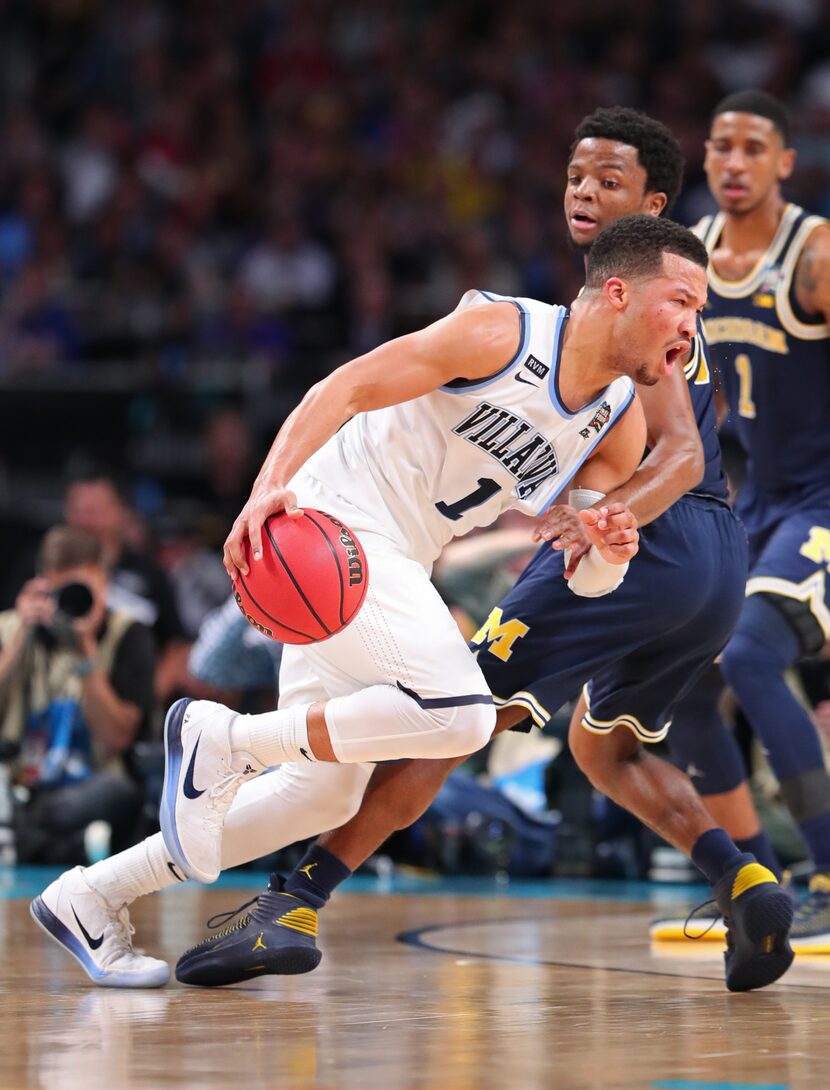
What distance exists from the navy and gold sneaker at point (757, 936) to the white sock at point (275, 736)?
1091mm

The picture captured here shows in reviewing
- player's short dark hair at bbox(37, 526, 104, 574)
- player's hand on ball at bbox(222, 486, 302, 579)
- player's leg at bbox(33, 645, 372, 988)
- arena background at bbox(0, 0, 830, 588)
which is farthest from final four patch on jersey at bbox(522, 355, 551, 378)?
arena background at bbox(0, 0, 830, 588)

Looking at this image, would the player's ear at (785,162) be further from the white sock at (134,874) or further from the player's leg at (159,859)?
the white sock at (134,874)

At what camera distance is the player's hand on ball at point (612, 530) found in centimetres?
389

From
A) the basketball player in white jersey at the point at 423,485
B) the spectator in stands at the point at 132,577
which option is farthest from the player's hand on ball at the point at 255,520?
the spectator in stands at the point at 132,577

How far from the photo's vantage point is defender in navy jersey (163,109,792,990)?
4.18 metres

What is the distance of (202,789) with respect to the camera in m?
3.99

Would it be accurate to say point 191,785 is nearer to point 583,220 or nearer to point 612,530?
point 612,530

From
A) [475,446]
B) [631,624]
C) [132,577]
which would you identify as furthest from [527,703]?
[132,577]

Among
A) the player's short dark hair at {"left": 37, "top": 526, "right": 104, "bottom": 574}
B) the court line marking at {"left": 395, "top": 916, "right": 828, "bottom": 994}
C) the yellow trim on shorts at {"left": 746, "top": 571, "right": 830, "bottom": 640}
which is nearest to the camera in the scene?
the court line marking at {"left": 395, "top": 916, "right": 828, "bottom": 994}

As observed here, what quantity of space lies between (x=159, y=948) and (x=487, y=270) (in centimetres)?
800

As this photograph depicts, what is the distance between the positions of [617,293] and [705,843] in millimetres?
1364

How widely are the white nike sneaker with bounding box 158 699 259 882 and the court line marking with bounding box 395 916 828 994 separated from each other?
1.09m

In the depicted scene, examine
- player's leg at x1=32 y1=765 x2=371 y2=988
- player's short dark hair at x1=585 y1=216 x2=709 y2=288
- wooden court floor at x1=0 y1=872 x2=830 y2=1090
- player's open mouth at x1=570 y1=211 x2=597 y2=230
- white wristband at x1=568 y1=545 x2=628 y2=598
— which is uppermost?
player's open mouth at x1=570 y1=211 x2=597 y2=230

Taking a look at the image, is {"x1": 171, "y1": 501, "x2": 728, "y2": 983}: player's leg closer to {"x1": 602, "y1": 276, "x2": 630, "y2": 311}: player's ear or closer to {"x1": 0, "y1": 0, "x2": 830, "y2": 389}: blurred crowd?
{"x1": 602, "y1": 276, "x2": 630, "y2": 311}: player's ear
